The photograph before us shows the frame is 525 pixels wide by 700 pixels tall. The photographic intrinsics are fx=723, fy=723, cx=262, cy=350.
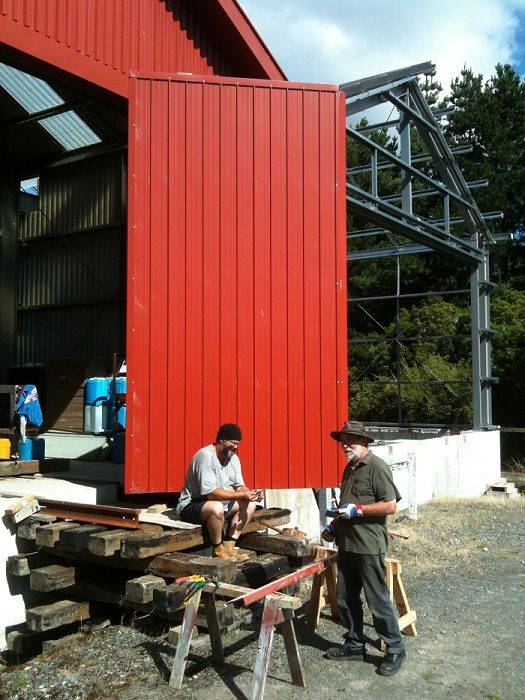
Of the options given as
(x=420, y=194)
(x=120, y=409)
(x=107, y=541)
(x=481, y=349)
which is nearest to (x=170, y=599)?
(x=107, y=541)

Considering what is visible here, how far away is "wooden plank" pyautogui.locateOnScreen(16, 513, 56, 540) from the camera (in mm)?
7146

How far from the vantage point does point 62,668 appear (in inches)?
237

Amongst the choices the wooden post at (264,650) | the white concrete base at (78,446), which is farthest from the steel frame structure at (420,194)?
the wooden post at (264,650)

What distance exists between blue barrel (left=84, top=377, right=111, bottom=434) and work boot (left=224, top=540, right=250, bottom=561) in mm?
6879

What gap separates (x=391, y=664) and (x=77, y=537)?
2.97 metres

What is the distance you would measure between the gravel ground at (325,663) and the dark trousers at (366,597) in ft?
0.76

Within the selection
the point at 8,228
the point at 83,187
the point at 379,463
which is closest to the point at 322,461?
the point at 379,463

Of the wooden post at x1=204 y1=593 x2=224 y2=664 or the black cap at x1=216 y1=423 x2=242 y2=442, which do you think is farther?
the black cap at x1=216 y1=423 x2=242 y2=442

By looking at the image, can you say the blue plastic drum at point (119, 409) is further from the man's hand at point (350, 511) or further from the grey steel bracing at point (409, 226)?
the man's hand at point (350, 511)

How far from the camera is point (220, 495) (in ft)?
22.1

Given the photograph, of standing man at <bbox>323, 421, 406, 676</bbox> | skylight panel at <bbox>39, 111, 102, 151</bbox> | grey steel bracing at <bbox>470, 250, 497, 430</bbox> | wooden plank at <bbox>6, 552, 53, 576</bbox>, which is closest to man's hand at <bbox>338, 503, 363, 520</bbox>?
standing man at <bbox>323, 421, 406, 676</bbox>

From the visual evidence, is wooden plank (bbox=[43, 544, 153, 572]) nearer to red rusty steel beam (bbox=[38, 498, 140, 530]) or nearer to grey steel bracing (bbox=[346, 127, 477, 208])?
red rusty steel beam (bbox=[38, 498, 140, 530])

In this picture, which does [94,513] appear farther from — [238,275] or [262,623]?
[238,275]

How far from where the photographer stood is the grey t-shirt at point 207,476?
6.86 m
